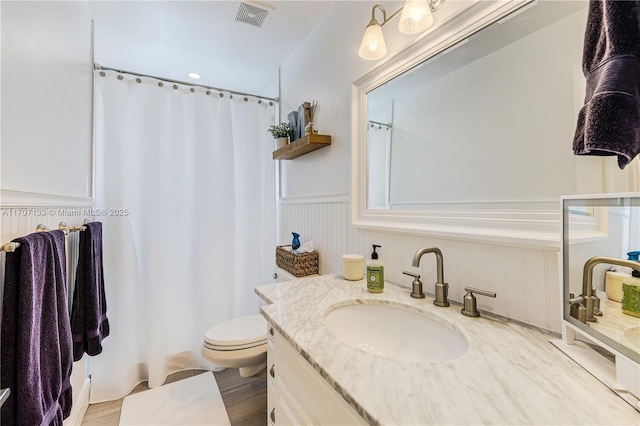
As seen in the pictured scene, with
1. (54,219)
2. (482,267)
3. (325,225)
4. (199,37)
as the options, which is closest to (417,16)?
(482,267)

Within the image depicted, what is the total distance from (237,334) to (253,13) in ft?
6.32

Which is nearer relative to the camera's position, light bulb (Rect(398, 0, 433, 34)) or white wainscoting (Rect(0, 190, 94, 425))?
white wainscoting (Rect(0, 190, 94, 425))

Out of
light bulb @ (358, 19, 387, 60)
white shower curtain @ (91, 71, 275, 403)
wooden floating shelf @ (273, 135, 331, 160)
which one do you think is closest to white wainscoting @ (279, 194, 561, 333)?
wooden floating shelf @ (273, 135, 331, 160)

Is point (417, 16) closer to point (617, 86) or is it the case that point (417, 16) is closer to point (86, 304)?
point (617, 86)

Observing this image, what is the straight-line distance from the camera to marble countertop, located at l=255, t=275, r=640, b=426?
436 millimetres

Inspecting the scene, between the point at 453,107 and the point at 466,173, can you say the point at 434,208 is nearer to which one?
the point at 466,173

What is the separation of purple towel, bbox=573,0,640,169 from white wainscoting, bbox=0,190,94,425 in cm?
141

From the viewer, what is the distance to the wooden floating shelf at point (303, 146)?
1564mm

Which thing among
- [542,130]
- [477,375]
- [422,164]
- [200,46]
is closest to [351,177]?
[422,164]

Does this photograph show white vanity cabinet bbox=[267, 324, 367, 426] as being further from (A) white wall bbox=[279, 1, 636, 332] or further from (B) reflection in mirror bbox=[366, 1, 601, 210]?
(B) reflection in mirror bbox=[366, 1, 601, 210]

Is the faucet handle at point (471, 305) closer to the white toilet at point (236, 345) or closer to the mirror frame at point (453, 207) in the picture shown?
the mirror frame at point (453, 207)

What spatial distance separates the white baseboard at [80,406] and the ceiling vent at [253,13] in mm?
2347

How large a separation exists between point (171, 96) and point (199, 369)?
6.70 feet

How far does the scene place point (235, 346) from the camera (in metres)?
1.52
